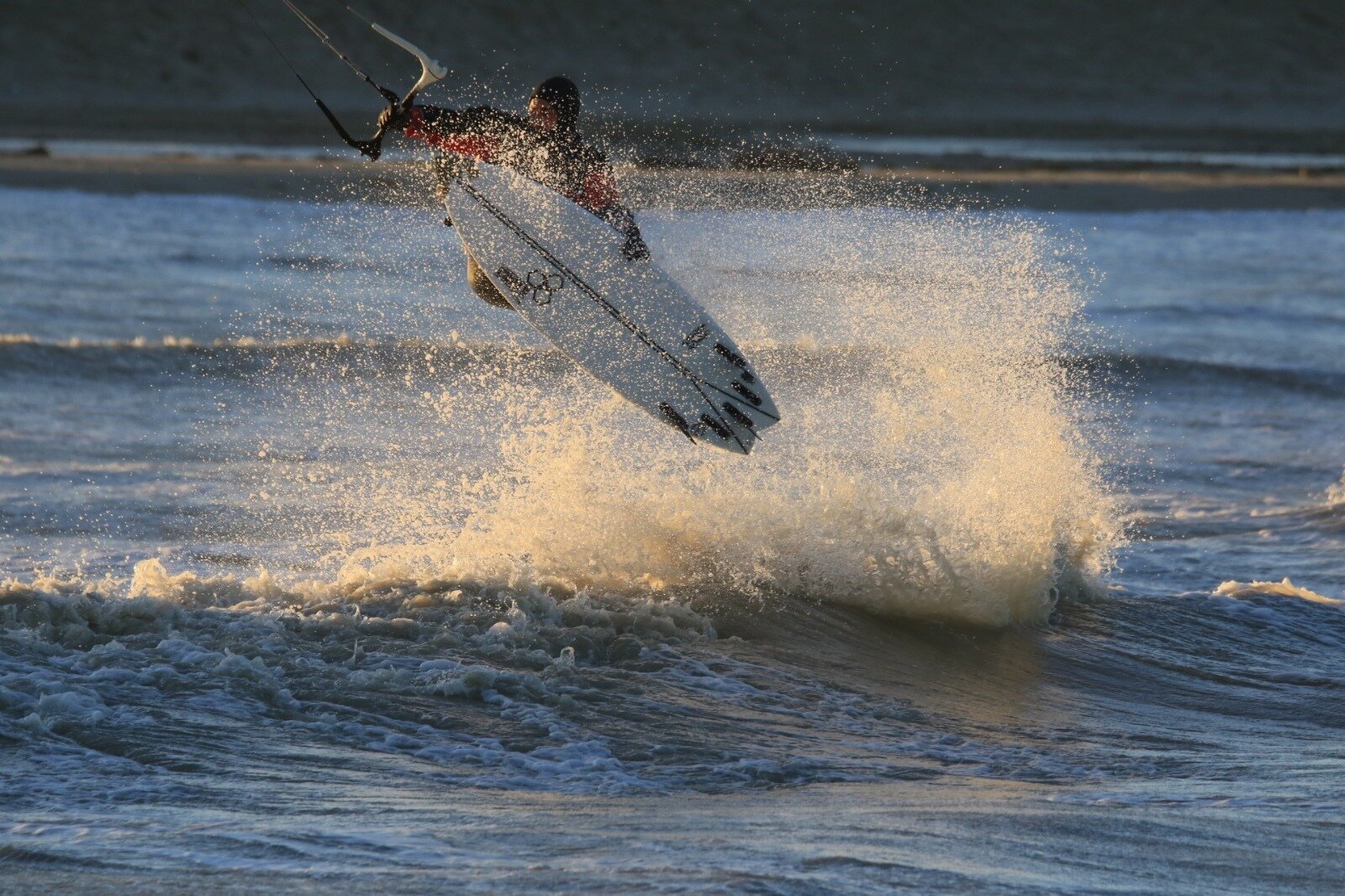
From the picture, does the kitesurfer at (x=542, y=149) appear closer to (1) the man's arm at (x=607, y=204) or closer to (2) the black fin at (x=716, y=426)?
(1) the man's arm at (x=607, y=204)

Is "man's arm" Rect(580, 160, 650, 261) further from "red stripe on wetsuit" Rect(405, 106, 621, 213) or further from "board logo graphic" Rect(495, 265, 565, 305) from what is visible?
"board logo graphic" Rect(495, 265, 565, 305)

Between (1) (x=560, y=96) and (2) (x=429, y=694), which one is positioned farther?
(1) (x=560, y=96)

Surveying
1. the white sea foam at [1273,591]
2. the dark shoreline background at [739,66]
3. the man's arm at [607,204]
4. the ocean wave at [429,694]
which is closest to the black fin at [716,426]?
the man's arm at [607,204]

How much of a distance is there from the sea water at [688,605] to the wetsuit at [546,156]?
123 cm

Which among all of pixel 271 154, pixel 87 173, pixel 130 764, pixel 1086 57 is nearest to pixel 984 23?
pixel 1086 57

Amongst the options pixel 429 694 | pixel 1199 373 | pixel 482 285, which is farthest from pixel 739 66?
pixel 429 694

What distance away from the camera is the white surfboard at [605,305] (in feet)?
29.2

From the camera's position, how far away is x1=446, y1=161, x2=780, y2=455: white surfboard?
29.2 ft

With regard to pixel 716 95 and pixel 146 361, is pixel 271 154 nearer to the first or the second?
pixel 716 95

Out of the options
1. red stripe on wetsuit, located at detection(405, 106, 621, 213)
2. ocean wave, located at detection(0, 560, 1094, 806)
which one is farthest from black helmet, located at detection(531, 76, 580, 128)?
ocean wave, located at detection(0, 560, 1094, 806)

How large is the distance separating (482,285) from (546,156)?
2.67 ft

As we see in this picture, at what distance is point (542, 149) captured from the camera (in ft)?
29.2

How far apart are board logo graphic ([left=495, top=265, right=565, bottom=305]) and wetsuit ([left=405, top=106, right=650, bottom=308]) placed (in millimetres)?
165

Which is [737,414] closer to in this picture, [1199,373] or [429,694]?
[429,694]
